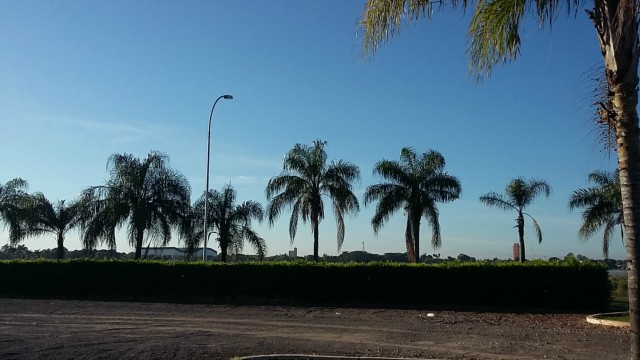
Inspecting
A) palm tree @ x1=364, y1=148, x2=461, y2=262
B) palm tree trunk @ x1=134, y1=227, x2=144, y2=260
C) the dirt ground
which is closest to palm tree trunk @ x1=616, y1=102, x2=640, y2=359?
the dirt ground

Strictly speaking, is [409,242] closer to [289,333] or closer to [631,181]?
[289,333]

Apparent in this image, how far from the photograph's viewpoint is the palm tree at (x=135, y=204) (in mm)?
34625

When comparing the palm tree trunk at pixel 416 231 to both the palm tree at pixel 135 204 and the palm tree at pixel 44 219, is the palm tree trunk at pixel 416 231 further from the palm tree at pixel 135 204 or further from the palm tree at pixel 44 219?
the palm tree at pixel 44 219

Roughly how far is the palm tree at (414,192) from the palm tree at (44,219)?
22.8m

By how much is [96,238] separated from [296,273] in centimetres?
1572

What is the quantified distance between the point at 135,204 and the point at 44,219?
38.4 ft

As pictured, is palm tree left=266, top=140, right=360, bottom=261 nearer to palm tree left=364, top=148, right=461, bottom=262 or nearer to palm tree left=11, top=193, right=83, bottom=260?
palm tree left=364, top=148, right=461, bottom=262

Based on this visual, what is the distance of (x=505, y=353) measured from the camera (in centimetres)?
1197

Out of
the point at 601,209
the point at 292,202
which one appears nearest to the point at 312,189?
the point at 292,202

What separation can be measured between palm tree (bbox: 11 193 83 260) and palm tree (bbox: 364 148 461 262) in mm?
22794

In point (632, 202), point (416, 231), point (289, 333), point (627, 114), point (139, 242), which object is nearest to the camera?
point (632, 202)

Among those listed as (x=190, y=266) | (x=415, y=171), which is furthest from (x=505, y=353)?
(x=415, y=171)

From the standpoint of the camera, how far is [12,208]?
A: 136 feet

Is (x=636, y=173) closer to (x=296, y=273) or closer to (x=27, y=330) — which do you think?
(x=27, y=330)
